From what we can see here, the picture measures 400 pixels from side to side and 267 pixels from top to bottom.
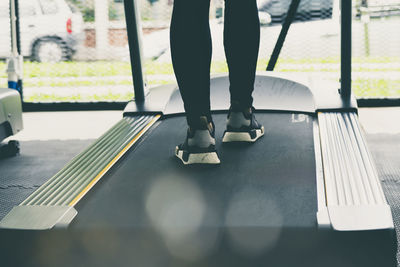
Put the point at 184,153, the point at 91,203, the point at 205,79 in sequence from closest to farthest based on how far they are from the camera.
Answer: the point at 91,203
the point at 205,79
the point at 184,153

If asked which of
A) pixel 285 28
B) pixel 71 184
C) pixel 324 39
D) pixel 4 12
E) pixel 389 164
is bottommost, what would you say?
pixel 389 164

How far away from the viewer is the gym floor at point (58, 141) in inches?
74.4

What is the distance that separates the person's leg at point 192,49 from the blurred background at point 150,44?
5.79 feet

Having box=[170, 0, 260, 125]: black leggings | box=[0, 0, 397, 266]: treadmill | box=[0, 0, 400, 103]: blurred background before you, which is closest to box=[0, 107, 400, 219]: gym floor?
box=[0, 0, 400, 103]: blurred background

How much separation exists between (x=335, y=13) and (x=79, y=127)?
5.64 ft

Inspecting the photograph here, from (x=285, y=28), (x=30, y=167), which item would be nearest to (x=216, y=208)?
(x=30, y=167)

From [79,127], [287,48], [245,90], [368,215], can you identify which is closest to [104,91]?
[79,127]

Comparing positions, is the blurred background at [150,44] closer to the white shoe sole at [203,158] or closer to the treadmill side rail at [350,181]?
the treadmill side rail at [350,181]

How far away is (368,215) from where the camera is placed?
0.99m

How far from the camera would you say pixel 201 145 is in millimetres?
1369

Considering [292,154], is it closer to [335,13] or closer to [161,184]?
[161,184]

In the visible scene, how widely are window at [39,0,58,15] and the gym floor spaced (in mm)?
706

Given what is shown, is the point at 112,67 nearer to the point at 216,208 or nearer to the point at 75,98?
the point at 75,98

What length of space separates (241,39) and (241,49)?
3cm
